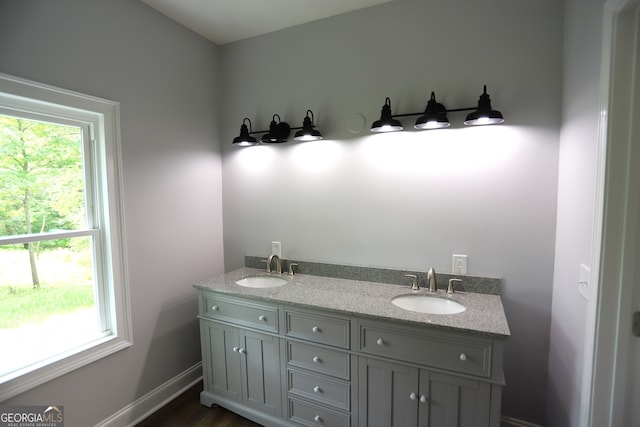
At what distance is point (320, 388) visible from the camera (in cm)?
175

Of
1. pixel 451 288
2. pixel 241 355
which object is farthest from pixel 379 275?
pixel 241 355

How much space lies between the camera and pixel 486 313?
61.4 inches

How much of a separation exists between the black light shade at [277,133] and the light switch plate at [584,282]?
1.91 m

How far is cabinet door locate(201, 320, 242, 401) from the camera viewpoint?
2.02 meters

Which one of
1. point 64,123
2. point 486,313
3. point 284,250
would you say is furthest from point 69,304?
point 486,313

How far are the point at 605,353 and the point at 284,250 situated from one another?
1927 millimetres

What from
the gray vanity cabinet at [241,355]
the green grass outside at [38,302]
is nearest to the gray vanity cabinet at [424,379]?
the gray vanity cabinet at [241,355]

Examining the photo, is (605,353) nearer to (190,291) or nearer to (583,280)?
(583,280)

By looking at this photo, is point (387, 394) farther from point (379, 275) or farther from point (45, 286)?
point (45, 286)

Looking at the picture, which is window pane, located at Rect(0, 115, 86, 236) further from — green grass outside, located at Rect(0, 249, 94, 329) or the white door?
the white door

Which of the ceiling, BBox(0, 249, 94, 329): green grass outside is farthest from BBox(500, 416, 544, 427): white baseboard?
the ceiling

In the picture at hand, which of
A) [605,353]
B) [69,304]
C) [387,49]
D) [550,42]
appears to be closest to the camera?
[605,353]

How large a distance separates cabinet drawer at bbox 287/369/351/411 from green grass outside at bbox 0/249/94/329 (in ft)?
4.44

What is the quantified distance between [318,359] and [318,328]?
0.19 meters
